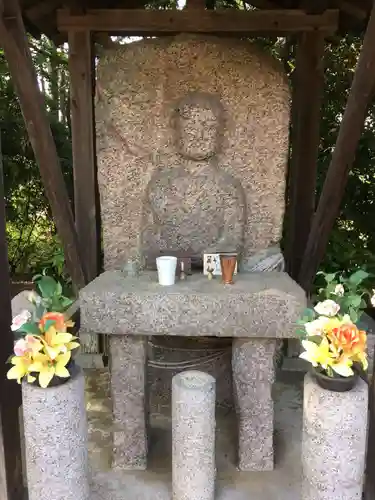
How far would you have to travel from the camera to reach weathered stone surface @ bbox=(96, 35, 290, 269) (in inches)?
127

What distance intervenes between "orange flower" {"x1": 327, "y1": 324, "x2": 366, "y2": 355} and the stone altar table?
0.49m

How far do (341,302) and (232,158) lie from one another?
1.46 metres

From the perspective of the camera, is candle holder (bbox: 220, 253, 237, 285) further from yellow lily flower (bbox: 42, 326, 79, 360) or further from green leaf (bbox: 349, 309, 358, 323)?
yellow lily flower (bbox: 42, 326, 79, 360)

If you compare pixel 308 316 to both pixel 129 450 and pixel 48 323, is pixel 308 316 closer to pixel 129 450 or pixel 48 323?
pixel 48 323

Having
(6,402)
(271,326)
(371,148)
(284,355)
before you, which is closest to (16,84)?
(6,402)

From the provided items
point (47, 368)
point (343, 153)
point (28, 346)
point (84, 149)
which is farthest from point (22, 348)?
point (343, 153)

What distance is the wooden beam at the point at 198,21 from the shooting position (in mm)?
3389

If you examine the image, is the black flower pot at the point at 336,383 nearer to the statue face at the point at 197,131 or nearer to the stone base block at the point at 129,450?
the stone base block at the point at 129,450

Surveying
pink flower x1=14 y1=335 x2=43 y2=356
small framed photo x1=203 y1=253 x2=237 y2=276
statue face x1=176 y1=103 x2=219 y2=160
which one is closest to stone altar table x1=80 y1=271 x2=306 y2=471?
small framed photo x1=203 y1=253 x2=237 y2=276

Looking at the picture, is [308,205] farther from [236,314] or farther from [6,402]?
[6,402]

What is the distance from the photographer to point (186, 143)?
3.16 m

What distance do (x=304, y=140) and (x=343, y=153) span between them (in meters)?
0.74

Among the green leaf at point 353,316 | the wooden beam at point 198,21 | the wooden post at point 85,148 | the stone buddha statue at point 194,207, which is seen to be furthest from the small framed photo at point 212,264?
the wooden beam at point 198,21

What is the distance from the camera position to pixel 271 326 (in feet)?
8.26
